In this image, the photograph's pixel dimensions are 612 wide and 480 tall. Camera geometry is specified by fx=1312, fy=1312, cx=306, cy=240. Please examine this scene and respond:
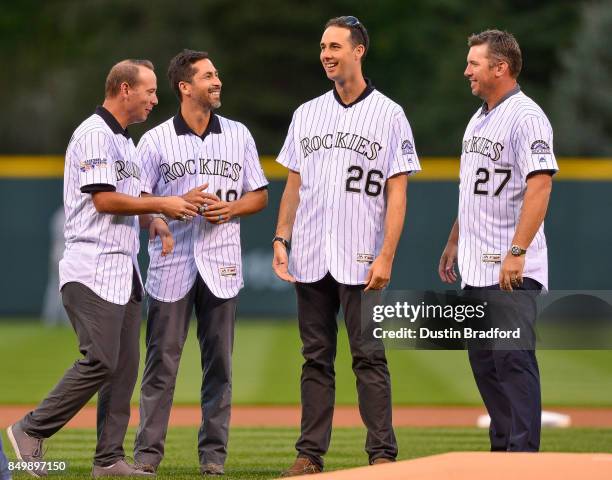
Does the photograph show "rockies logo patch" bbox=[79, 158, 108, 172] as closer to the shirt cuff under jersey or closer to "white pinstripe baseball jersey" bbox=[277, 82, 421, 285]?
the shirt cuff under jersey

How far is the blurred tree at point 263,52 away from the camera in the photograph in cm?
3419

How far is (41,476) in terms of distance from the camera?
5.89 meters

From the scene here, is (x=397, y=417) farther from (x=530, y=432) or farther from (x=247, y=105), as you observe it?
(x=247, y=105)

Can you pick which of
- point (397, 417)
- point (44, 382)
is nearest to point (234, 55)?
point (44, 382)

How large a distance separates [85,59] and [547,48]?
13.4 m

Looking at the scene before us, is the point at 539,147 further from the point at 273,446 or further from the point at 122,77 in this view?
the point at 273,446

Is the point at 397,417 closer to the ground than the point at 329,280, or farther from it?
closer to the ground

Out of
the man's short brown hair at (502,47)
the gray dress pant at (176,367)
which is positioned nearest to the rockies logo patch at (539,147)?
the man's short brown hair at (502,47)

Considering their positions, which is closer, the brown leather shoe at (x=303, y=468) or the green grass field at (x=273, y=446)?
the brown leather shoe at (x=303, y=468)

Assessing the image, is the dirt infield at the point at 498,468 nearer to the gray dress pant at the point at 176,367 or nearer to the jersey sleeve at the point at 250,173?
the gray dress pant at the point at 176,367

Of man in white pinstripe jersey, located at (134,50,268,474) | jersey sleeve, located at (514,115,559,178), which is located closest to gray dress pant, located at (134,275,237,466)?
man in white pinstripe jersey, located at (134,50,268,474)

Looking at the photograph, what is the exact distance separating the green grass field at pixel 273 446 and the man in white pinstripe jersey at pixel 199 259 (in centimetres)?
29

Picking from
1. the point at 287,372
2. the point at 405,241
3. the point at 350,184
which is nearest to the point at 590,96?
the point at 405,241

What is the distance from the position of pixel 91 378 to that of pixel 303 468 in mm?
1032
